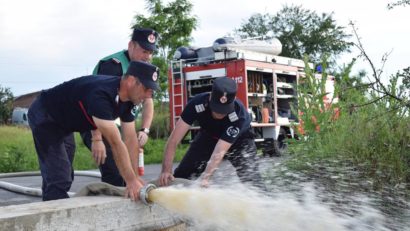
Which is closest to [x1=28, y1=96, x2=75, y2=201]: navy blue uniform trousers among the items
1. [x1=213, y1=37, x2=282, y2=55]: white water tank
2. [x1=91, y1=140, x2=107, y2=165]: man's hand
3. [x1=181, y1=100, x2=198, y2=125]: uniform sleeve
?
[x1=91, y1=140, x2=107, y2=165]: man's hand

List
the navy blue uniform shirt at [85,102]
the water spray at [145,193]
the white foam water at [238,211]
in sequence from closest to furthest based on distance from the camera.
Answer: the white foam water at [238,211]
the water spray at [145,193]
the navy blue uniform shirt at [85,102]

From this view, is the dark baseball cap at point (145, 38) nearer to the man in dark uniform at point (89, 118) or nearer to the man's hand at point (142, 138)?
the man's hand at point (142, 138)

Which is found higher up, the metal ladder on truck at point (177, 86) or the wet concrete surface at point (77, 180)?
the metal ladder on truck at point (177, 86)

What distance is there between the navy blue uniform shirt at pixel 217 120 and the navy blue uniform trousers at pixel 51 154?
1277mm

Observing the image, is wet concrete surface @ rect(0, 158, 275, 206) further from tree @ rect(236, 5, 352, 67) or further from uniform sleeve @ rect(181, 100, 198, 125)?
tree @ rect(236, 5, 352, 67)

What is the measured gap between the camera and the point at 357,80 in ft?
19.3

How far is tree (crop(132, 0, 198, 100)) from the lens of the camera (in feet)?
64.4

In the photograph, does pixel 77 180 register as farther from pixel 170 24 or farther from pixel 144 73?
pixel 170 24

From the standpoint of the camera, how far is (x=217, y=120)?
516 centimetres

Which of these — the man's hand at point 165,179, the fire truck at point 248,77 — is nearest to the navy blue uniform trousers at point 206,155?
the man's hand at point 165,179

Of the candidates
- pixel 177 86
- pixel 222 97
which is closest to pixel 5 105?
pixel 177 86

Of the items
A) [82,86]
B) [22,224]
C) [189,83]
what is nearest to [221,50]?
[189,83]

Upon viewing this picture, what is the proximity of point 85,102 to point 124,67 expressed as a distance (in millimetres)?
1216

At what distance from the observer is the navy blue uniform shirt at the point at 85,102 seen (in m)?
3.61
